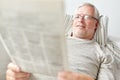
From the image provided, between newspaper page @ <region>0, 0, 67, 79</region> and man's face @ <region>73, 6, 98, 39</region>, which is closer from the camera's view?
newspaper page @ <region>0, 0, 67, 79</region>

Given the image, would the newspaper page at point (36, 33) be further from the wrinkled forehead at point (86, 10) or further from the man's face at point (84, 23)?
the wrinkled forehead at point (86, 10)

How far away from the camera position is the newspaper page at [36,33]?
669mm

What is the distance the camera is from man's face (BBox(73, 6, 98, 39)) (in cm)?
175

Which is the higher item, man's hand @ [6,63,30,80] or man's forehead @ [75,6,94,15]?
man's forehead @ [75,6,94,15]

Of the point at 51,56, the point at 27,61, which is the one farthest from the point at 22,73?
the point at 51,56

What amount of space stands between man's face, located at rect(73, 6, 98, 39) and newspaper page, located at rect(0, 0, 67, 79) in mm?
896

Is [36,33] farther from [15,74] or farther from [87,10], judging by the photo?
[87,10]

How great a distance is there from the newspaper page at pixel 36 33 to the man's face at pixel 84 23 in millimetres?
896

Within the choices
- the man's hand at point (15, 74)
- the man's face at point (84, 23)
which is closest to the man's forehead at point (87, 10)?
the man's face at point (84, 23)

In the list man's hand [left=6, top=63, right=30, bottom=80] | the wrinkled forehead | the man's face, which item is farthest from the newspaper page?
the wrinkled forehead

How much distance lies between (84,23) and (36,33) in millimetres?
1085

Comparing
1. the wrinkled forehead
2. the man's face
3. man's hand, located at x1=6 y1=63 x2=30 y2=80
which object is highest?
the wrinkled forehead

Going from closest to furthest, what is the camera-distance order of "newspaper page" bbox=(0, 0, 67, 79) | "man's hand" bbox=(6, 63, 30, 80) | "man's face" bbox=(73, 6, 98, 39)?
"newspaper page" bbox=(0, 0, 67, 79)
"man's hand" bbox=(6, 63, 30, 80)
"man's face" bbox=(73, 6, 98, 39)

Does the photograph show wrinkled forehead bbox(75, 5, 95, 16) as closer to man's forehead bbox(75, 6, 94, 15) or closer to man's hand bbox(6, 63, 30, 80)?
man's forehead bbox(75, 6, 94, 15)
